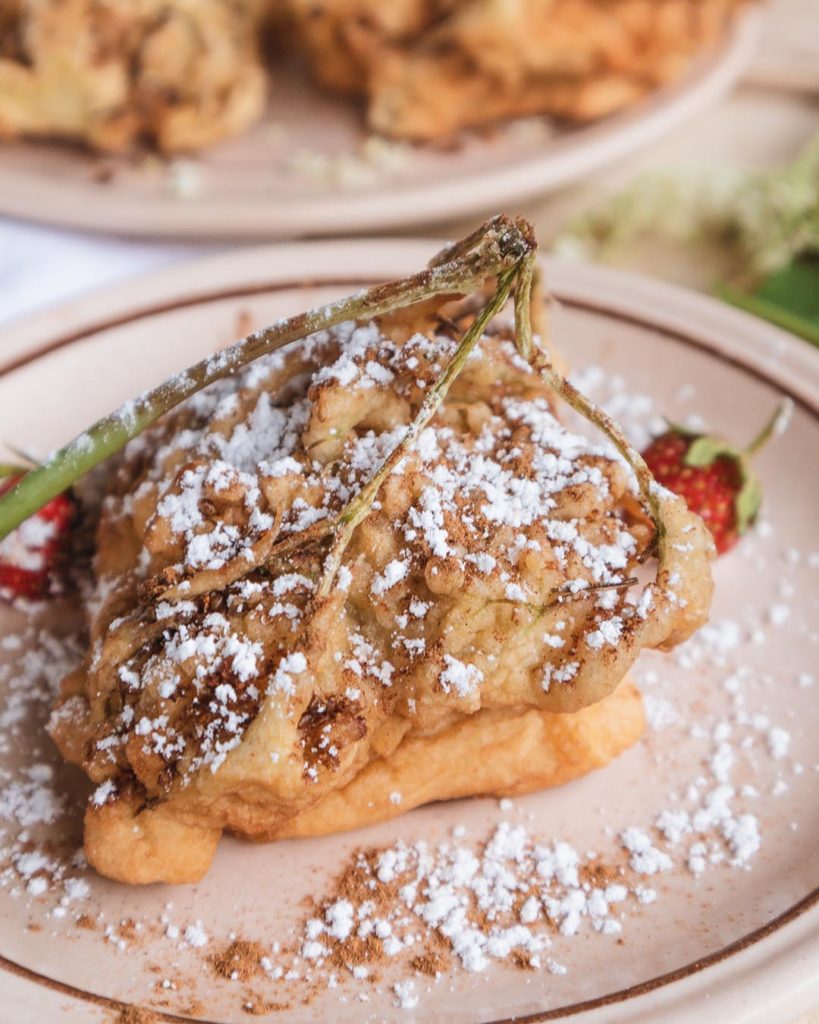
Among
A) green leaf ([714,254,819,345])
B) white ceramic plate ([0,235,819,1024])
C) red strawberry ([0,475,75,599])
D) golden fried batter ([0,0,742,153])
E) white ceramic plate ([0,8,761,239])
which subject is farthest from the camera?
golden fried batter ([0,0,742,153])

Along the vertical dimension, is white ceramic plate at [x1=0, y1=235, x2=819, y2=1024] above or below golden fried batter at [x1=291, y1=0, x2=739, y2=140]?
below

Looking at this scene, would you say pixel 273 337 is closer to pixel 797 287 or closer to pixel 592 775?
pixel 592 775

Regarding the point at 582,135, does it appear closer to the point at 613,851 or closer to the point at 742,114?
the point at 742,114

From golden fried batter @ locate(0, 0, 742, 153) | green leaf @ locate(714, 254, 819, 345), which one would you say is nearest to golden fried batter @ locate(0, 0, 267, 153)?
golden fried batter @ locate(0, 0, 742, 153)

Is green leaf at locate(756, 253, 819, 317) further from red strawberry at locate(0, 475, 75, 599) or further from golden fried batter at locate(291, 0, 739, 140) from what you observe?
red strawberry at locate(0, 475, 75, 599)

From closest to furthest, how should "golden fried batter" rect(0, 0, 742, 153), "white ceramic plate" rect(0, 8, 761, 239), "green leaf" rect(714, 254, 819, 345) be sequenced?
"green leaf" rect(714, 254, 819, 345) → "white ceramic plate" rect(0, 8, 761, 239) → "golden fried batter" rect(0, 0, 742, 153)

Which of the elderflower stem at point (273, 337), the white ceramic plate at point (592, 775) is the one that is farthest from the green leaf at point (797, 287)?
the elderflower stem at point (273, 337)

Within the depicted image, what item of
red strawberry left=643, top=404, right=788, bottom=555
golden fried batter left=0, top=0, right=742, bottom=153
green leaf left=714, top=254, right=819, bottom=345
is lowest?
red strawberry left=643, top=404, right=788, bottom=555

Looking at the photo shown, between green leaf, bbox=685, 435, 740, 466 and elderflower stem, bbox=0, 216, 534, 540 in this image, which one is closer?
elderflower stem, bbox=0, 216, 534, 540
